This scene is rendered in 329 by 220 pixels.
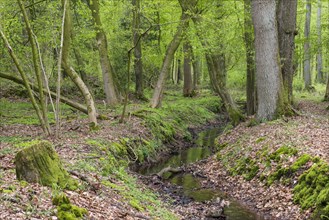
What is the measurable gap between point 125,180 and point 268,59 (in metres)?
7.22

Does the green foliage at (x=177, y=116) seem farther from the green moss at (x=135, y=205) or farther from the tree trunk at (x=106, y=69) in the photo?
the green moss at (x=135, y=205)

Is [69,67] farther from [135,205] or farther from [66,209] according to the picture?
[66,209]

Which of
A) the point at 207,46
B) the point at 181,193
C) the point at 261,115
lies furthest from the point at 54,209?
the point at 207,46

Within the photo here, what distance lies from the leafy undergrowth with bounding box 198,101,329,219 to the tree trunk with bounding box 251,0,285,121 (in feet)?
2.61

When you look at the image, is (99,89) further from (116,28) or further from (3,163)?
(3,163)

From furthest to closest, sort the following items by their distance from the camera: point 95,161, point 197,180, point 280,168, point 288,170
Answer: point 197,180, point 95,161, point 280,168, point 288,170

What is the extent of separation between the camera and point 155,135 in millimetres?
14695

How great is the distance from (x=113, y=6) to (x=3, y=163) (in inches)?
546

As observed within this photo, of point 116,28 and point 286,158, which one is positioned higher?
point 116,28

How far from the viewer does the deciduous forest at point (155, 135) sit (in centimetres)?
610

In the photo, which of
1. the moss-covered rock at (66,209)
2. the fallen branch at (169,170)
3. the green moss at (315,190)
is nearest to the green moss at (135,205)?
the moss-covered rock at (66,209)

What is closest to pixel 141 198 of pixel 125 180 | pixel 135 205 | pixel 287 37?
pixel 135 205

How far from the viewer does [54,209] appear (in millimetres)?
4918

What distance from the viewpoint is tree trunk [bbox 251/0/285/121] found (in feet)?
41.8
